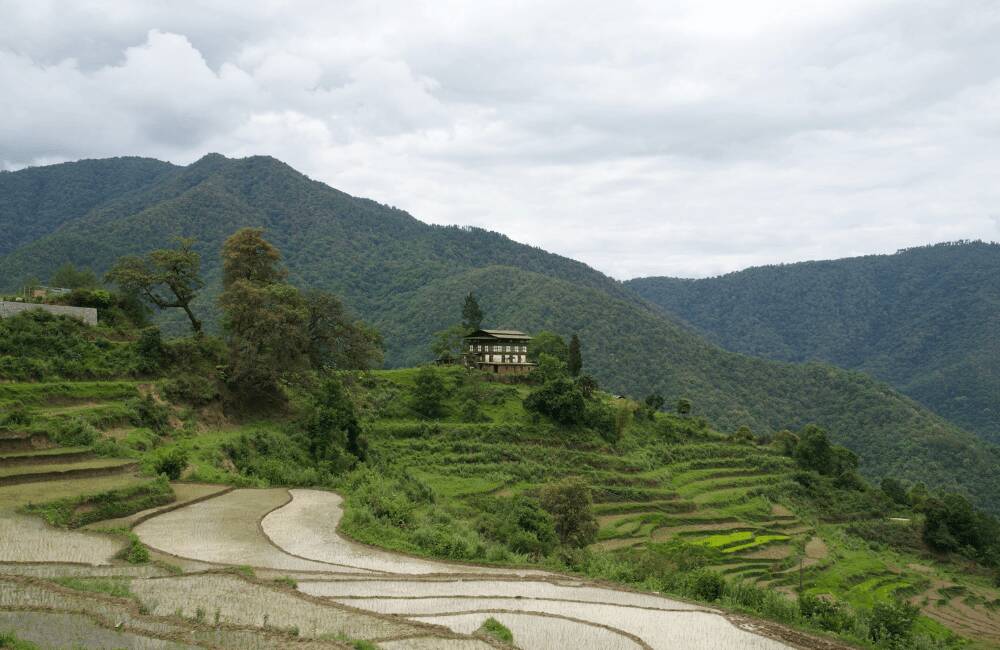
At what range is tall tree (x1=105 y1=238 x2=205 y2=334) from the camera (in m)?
37.3

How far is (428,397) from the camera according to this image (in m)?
49.0

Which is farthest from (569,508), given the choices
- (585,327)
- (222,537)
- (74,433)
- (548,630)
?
(585,327)

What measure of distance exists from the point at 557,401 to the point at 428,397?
32.5 ft

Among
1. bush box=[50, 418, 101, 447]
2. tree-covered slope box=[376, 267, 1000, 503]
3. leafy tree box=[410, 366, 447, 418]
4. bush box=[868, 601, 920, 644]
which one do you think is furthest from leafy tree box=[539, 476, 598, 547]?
tree-covered slope box=[376, 267, 1000, 503]

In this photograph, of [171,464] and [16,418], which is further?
[171,464]

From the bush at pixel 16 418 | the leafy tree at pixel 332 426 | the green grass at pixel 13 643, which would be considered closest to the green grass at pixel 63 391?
the bush at pixel 16 418

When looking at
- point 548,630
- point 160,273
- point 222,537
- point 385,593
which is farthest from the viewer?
point 160,273

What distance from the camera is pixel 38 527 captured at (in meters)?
15.9

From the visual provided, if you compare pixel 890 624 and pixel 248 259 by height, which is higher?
pixel 248 259

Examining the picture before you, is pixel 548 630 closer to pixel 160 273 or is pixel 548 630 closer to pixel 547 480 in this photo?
pixel 547 480

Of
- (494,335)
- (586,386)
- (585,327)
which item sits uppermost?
(585,327)

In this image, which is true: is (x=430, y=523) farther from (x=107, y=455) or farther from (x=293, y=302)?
(x=293, y=302)

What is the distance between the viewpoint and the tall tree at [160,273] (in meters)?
37.3

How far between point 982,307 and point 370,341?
8428 inches
